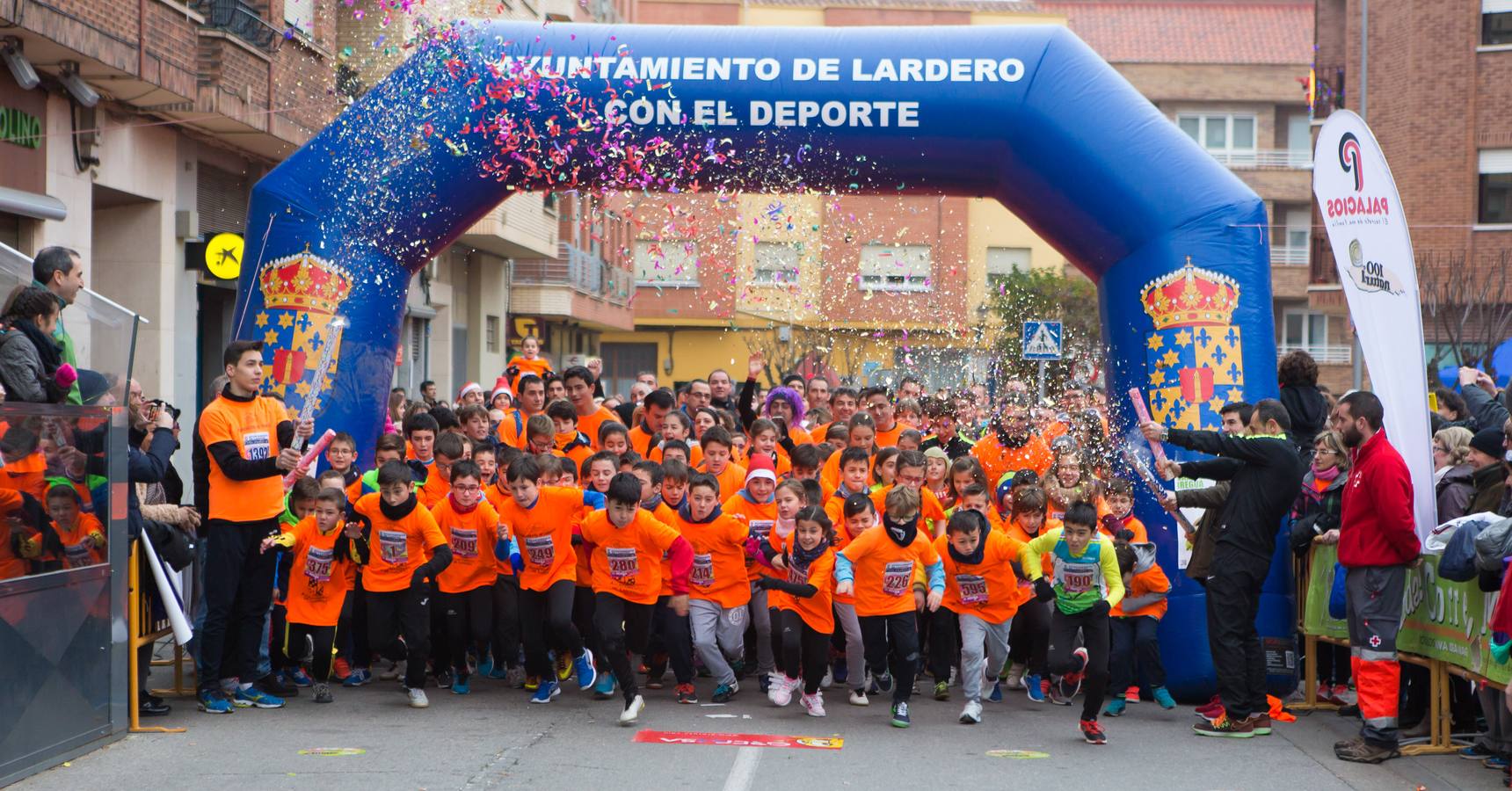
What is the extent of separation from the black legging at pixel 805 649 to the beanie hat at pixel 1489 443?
3637 millimetres

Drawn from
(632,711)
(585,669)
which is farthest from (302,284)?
(632,711)

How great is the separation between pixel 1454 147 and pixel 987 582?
22.8 meters

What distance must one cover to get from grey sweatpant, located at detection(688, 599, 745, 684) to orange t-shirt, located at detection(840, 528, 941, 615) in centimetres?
80

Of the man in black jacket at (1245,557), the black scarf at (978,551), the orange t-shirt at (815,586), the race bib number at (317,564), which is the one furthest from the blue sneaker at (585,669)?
the man in black jacket at (1245,557)

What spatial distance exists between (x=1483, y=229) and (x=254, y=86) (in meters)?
21.4

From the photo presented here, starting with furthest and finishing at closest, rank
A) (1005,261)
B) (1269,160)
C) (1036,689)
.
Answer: (1269,160) < (1005,261) < (1036,689)

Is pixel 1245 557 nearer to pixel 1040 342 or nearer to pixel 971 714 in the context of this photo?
pixel 971 714

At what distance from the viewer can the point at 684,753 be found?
25.7 feet

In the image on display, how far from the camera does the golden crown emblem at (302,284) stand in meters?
10.6

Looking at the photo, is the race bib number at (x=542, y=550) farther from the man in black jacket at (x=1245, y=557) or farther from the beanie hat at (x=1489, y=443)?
the beanie hat at (x=1489, y=443)

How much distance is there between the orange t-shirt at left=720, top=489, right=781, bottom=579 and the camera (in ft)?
32.4

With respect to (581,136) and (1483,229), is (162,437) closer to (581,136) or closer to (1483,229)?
(581,136)

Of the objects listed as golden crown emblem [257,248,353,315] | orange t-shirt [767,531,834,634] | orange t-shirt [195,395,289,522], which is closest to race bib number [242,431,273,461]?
orange t-shirt [195,395,289,522]

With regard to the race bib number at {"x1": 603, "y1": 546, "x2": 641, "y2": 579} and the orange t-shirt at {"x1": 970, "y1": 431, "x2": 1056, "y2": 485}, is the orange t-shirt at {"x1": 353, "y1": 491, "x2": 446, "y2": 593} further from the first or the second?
the orange t-shirt at {"x1": 970, "y1": 431, "x2": 1056, "y2": 485}
